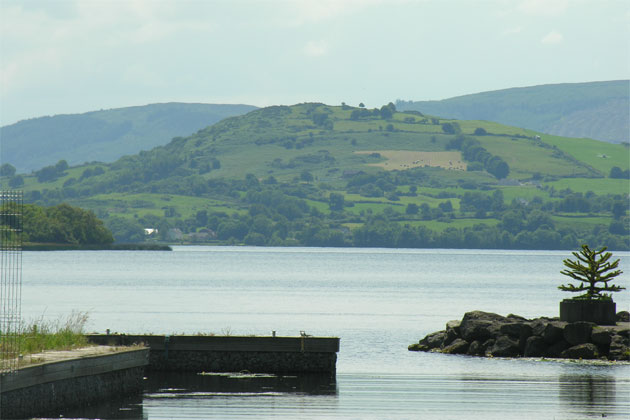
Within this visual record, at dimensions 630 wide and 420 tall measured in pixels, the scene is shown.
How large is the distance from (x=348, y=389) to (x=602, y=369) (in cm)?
1084

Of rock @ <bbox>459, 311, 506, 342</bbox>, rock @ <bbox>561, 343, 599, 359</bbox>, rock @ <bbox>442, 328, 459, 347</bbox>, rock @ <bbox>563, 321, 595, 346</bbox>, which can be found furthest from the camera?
rock @ <bbox>442, 328, 459, 347</bbox>

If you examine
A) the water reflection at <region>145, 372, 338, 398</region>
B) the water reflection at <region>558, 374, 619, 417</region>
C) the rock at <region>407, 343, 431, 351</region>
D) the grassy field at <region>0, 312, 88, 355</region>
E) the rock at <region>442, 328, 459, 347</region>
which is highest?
the grassy field at <region>0, 312, 88, 355</region>

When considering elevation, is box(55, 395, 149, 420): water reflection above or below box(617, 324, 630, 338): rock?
below

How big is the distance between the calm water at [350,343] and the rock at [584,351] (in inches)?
82.4

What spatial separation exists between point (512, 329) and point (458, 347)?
2332 mm

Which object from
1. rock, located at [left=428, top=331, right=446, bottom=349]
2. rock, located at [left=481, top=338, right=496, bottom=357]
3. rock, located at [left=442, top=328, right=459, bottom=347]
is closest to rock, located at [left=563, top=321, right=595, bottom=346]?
rock, located at [left=481, top=338, right=496, bottom=357]

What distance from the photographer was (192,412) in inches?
1009

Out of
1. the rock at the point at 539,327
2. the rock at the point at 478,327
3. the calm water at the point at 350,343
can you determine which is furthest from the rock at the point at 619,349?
the rock at the point at 478,327

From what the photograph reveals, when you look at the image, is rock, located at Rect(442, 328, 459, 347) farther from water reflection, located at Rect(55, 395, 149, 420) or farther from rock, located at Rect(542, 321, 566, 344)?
water reflection, located at Rect(55, 395, 149, 420)

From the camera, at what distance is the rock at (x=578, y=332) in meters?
40.5

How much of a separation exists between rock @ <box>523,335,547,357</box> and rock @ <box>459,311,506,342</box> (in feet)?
6.84

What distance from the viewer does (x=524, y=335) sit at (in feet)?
138

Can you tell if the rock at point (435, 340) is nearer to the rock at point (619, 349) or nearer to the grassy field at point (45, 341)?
the rock at point (619, 349)

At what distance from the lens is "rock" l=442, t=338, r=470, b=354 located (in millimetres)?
43188
